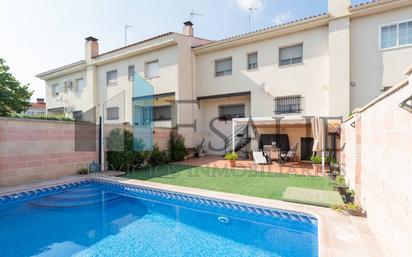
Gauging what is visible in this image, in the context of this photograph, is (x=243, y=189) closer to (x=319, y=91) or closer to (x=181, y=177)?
(x=181, y=177)

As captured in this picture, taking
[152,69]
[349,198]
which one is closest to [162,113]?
[152,69]

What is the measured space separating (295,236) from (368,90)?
10.2 meters

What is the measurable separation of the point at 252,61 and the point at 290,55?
2496 millimetres

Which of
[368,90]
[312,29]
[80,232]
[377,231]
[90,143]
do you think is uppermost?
[312,29]

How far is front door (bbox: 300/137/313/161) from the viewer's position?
46.7 ft

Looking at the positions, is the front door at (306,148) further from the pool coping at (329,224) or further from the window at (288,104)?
the pool coping at (329,224)

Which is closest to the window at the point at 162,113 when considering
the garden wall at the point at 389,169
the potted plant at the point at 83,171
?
the potted plant at the point at 83,171

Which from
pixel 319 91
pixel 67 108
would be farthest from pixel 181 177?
pixel 67 108

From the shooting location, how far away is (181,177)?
32.2 feet

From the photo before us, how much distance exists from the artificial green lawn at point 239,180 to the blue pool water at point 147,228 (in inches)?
41.1

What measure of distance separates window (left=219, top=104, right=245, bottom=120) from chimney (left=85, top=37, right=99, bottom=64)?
13.0m

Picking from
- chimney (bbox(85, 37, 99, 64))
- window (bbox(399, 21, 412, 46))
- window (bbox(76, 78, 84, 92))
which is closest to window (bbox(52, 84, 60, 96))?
window (bbox(76, 78, 84, 92))

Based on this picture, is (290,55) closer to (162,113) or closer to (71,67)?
(162,113)

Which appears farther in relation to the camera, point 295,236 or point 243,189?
point 243,189
